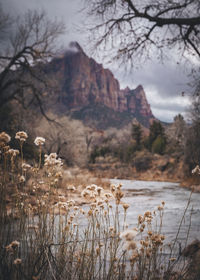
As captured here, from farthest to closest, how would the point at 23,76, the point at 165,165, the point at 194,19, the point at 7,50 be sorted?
the point at 165,165, the point at 23,76, the point at 7,50, the point at 194,19

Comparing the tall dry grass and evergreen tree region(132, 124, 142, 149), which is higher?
evergreen tree region(132, 124, 142, 149)

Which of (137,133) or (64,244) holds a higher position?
(137,133)

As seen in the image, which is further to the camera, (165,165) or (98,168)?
(98,168)

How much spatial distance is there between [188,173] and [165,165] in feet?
27.0

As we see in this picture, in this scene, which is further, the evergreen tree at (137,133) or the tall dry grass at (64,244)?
the evergreen tree at (137,133)

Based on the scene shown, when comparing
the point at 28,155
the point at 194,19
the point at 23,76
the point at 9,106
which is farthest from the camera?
the point at 9,106

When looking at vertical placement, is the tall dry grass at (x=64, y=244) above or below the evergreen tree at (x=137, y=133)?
below

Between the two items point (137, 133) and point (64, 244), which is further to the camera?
point (137, 133)

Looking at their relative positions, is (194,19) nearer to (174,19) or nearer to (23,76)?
(174,19)

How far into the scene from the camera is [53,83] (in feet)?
46.7

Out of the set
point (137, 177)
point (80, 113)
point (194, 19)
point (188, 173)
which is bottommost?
point (137, 177)

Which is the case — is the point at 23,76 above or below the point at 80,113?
below

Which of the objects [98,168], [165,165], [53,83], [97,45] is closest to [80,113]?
[98,168]

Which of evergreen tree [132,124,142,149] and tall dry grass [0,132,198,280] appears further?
evergreen tree [132,124,142,149]
